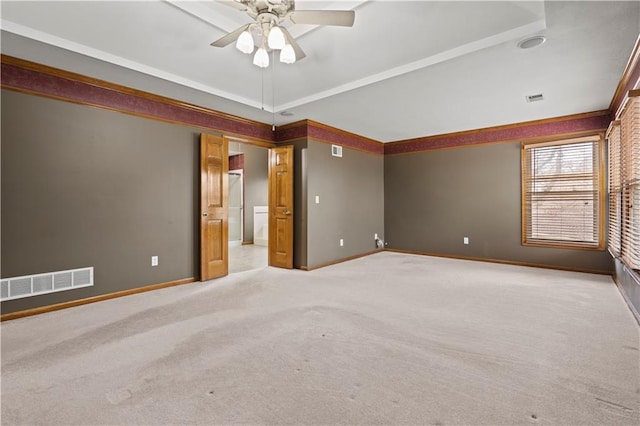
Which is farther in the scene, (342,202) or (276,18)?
(342,202)

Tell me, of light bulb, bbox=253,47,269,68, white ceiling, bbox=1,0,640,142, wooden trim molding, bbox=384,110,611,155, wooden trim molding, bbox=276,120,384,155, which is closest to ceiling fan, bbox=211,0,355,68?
light bulb, bbox=253,47,269,68

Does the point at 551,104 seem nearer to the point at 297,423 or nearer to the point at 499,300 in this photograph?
the point at 499,300

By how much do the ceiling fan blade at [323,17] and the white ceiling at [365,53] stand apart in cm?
40

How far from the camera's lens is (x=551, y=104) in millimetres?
4270

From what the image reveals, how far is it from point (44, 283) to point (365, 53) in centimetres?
388

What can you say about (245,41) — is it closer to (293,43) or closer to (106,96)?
(293,43)

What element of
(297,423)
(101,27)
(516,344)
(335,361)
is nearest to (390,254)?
(516,344)

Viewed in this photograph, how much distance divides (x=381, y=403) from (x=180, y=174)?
3684mm

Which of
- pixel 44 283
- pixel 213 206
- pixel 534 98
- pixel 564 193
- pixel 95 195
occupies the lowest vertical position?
pixel 44 283

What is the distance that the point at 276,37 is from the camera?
2039 millimetres

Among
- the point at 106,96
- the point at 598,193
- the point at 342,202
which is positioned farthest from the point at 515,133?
the point at 106,96

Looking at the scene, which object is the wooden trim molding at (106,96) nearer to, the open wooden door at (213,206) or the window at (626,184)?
the open wooden door at (213,206)

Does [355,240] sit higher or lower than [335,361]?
higher

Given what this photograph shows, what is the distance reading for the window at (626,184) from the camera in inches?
105
